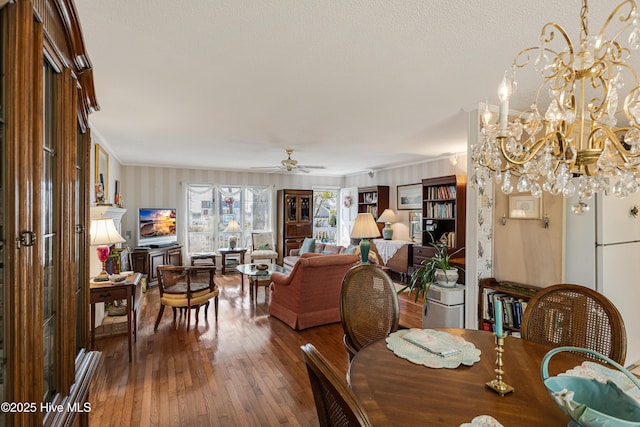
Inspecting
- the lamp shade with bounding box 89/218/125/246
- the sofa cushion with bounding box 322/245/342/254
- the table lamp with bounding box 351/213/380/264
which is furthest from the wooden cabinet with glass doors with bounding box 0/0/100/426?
the sofa cushion with bounding box 322/245/342/254

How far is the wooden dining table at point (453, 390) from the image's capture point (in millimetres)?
1055

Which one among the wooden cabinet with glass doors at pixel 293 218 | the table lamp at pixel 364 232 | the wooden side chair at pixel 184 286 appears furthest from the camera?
the wooden cabinet with glass doors at pixel 293 218

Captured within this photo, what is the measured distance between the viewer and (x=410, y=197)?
679 centimetres

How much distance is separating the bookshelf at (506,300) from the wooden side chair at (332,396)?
97.7 inches

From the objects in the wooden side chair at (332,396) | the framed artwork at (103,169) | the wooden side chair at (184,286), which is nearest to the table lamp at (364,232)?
the wooden side chair at (184,286)

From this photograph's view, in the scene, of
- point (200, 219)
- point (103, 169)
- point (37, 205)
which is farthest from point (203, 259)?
point (37, 205)

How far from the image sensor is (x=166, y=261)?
623cm

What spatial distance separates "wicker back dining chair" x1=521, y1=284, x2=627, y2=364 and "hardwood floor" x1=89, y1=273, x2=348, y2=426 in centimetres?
150

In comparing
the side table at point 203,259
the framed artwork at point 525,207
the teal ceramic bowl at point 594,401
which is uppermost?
the framed artwork at point 525,207

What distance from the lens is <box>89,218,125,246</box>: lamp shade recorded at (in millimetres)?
2721

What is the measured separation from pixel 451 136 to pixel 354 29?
9.69 ft

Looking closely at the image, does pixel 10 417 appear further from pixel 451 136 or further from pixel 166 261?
pixel 166 261

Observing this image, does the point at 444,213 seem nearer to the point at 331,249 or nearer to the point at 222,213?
the point at 331,249

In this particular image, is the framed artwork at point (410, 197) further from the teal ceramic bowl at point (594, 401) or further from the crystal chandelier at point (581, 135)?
the teal ceramic bowl at point (594, 401)
